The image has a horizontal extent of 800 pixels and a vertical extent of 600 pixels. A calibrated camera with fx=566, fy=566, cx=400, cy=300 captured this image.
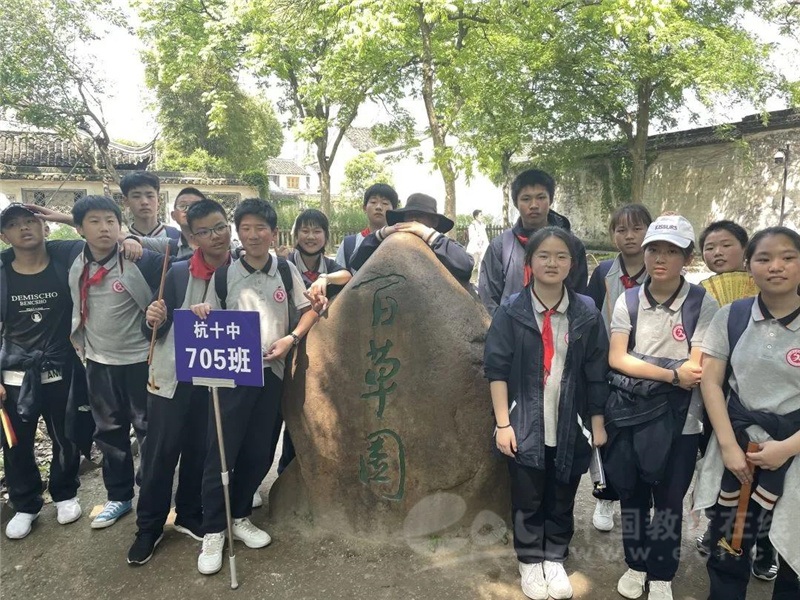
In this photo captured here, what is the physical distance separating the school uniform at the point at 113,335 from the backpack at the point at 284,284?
0.60 metres

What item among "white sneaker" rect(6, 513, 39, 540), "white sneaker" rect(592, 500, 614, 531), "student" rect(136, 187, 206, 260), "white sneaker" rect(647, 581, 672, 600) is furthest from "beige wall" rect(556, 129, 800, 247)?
"white sneaker" rect(6, 513, 39, 540)

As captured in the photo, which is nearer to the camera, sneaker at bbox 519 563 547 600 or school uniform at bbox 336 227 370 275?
sneaker at bbox 519 563 547 600

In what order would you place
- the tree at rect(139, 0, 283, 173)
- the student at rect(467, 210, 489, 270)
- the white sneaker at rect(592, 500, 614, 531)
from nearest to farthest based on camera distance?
1. the white sneaker at rect(592, 500, 614, 531)
2. the student at rect(467, 210, 489, 270)
3. the tree at rect(139, 0, 283, 173)

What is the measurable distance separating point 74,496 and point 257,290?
1.92 m

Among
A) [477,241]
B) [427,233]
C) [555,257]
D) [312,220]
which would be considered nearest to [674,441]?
[555,257]

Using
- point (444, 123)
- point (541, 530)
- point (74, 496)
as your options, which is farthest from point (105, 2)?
point (541, 530)

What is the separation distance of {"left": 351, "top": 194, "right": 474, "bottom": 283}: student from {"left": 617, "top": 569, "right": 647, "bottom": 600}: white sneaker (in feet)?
5.83

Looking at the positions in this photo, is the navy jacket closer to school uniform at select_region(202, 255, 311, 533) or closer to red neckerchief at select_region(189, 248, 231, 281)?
school uniform at select_region(202, 255, 311, 533)

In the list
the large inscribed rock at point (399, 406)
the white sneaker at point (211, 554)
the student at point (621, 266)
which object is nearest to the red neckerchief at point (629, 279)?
the student at point (621, 266)

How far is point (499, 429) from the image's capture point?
268 centimetres

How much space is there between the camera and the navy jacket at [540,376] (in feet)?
8.68

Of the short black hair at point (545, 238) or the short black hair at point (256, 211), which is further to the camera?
the short black hair at point (256, 211)

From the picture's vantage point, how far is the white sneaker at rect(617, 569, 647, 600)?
2730 millimetres

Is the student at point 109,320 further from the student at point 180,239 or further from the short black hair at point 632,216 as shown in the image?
the short black hair at point 632,216
